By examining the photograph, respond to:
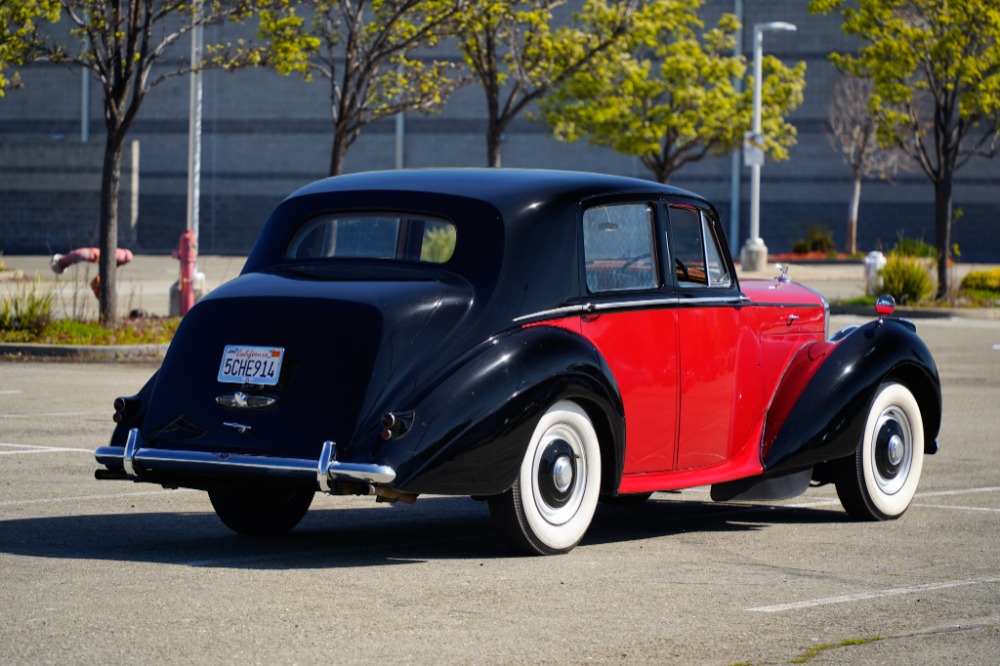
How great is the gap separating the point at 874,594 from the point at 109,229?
16.2 m

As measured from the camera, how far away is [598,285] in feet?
27.7

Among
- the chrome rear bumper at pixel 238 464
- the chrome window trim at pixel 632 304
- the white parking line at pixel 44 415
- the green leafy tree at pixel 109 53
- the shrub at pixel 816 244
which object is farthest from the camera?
the shrub at pixel 816 244

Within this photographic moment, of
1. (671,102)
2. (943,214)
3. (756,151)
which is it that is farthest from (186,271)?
(671,102)

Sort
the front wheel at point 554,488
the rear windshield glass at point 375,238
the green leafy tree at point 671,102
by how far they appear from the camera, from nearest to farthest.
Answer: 1. the front wheel at point 554,488
2. the rear windshield glass at point 375,238
3. the green leafy tree at point 671,102

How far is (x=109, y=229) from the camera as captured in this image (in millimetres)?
21859

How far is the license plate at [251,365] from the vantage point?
7719 millimetres

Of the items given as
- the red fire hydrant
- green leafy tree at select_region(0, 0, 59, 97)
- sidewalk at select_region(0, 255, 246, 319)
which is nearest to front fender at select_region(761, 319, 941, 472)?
sidewalk at select_region(0, 255, 246, 319)

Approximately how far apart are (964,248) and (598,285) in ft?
170

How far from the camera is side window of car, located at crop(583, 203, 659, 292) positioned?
8.49 m

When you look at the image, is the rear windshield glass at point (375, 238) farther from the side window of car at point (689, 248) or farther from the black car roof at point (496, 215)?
the side window of car at point (689, 248)

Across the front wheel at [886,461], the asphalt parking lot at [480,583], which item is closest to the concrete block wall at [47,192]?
the asphalt parking lot at [480,583]

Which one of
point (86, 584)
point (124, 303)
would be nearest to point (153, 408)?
point (86, 584)

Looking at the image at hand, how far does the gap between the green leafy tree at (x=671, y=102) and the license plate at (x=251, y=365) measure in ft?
130

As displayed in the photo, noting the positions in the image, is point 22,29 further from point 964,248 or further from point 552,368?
point 964,248
